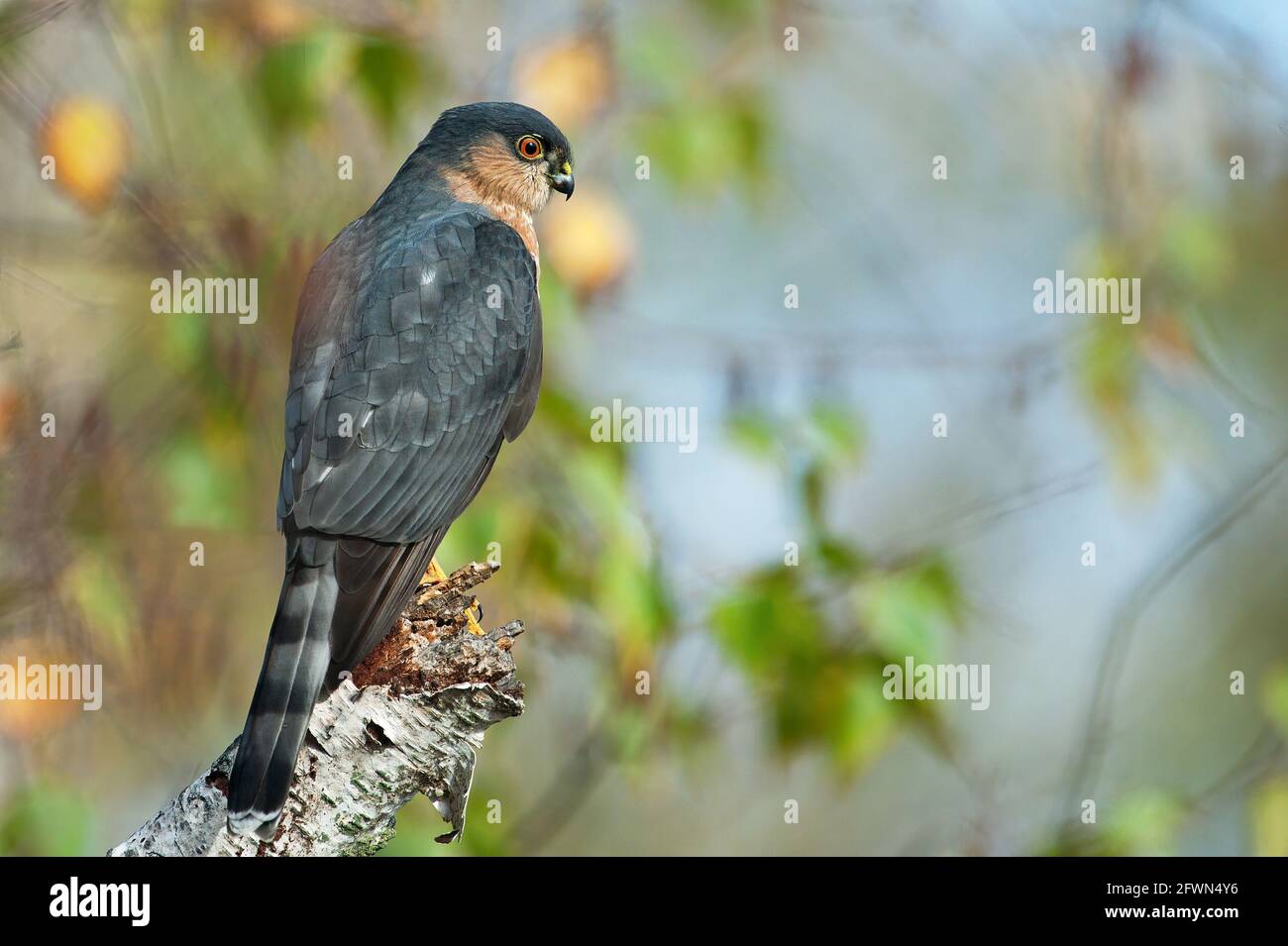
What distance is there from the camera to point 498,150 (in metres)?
4.70

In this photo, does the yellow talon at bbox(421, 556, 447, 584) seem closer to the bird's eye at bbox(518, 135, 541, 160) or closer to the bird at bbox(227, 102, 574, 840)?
the bird at bbox(227, 102, 574, 840)

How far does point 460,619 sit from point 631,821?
16.1 ft

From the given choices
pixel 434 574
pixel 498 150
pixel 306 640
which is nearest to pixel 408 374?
pixel 434 574

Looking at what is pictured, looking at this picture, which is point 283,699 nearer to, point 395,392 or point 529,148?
point 395,392

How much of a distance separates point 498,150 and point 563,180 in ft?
0.84

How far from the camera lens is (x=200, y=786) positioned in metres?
3.11

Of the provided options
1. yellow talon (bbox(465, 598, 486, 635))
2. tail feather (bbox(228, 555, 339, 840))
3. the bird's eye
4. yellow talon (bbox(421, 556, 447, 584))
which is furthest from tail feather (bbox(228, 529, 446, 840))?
the bird's eye

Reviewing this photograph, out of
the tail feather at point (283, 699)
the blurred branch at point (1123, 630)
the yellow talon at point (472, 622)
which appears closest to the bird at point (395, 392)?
the tail feather at point (283, 699)

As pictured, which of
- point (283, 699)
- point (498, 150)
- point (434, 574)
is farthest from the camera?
point (498, 150)

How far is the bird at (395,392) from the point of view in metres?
3.21

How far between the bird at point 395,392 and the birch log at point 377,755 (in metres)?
0.09

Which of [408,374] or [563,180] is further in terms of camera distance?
[563,180]

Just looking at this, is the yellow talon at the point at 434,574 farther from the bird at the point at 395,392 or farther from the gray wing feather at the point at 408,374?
the gray wing feather at the point at 408,374

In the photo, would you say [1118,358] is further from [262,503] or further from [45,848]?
[45,848]
